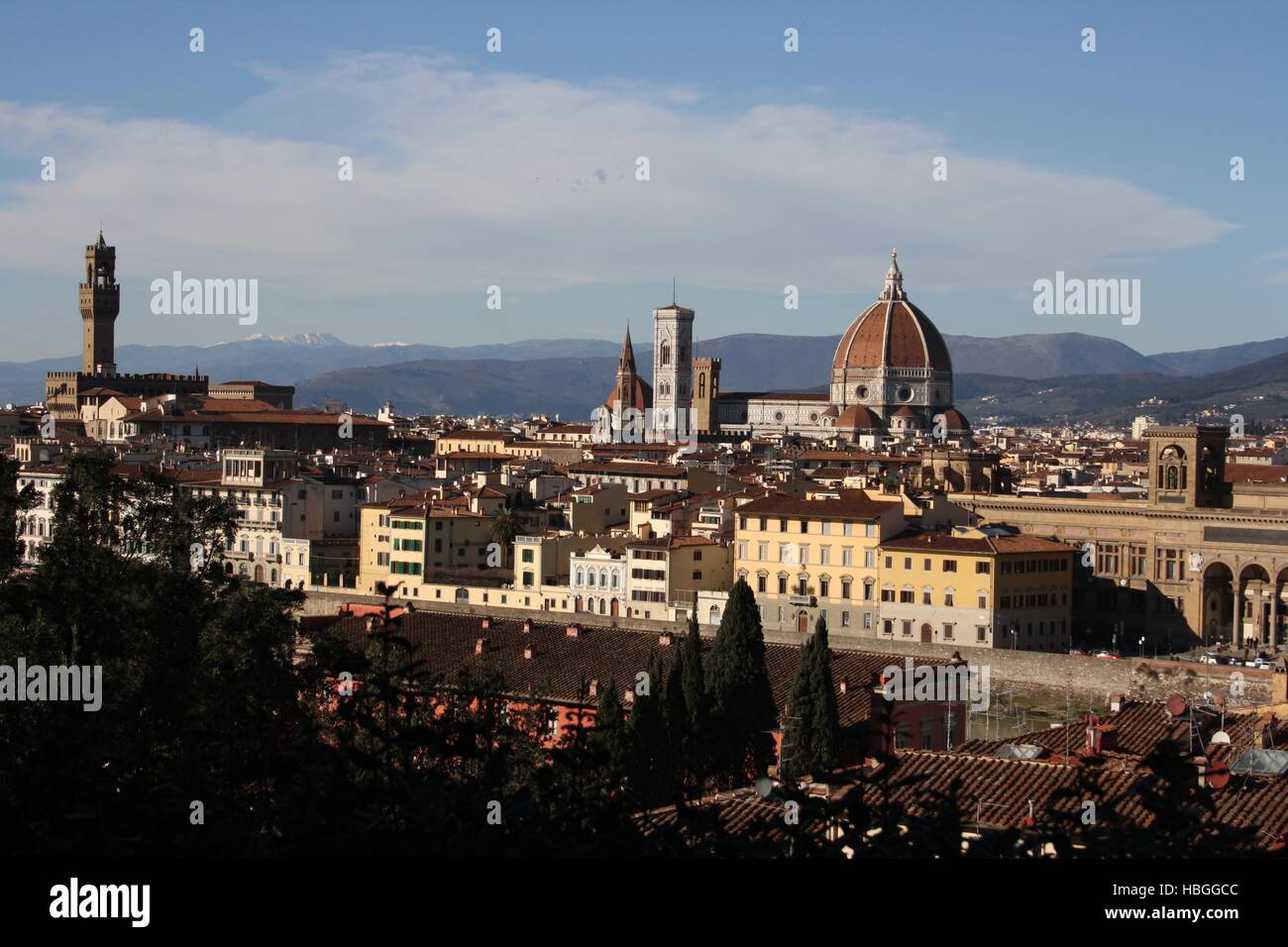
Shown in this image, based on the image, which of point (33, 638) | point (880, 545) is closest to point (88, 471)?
point (33, 638)

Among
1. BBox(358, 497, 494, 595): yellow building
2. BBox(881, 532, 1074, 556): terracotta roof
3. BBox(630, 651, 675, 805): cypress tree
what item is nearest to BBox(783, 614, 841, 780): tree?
BBox(630, 651, 675, 805): cypress tree

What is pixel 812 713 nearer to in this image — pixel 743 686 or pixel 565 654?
pixel 743 686

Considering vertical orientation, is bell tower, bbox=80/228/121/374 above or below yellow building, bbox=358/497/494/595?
above

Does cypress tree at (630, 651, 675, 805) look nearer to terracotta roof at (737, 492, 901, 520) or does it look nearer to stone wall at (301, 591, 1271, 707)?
stone wall at (301, 591, 1271, 707)

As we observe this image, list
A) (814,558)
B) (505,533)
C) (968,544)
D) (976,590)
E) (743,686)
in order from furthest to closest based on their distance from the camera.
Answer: (505,533)
(814,558)
(968,544)
(976,590)
(743,686)

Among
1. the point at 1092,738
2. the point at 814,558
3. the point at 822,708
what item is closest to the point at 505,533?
the point at 814,558

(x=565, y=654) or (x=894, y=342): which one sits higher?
(x=894, y=342)

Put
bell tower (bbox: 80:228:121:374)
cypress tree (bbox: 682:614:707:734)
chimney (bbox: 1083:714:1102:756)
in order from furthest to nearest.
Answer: bell tower (bbox: 80:228:121:374)
cypress tree (bbox: 682:614:707:734)
chimney (bbox: 1083:714:1102:756)
